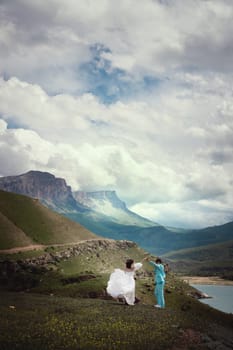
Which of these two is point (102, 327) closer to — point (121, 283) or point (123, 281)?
point (121, 283)

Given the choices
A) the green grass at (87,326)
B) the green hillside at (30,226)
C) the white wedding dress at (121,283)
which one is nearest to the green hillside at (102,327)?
the green grass at (87,326)

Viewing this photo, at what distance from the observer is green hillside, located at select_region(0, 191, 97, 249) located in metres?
106

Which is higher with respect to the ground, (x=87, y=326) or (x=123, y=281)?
(x=123, y=281)

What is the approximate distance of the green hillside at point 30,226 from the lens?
106 meters

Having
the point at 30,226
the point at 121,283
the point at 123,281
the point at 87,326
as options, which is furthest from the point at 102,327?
the point at 30,226

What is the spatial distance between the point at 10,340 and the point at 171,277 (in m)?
120

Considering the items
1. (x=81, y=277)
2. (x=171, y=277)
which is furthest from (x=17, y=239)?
(x=171, y=277)

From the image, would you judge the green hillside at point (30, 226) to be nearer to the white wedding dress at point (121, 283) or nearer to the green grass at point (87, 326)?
the white wedding dress at point (121, 283)

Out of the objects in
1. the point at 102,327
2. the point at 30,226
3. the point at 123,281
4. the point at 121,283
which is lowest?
the point at 102,327

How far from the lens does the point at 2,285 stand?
81.5 m

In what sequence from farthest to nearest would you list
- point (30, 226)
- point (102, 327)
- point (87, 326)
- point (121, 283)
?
point (30, 226)
point (121, 283)
point (102, 327)
point (87, 326)

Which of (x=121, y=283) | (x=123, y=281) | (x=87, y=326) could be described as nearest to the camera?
(x=87, y=326)

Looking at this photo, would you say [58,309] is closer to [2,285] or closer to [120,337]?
[120,337]

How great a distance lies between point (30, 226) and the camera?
11888 centimetres
